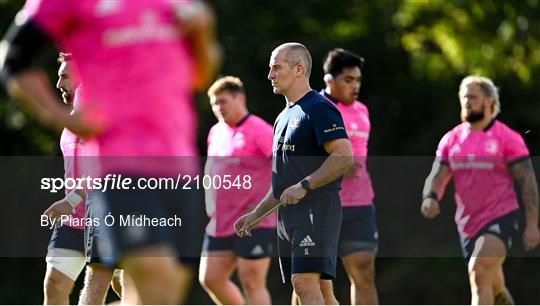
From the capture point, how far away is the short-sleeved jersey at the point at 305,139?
905cm

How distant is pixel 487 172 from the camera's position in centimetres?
1155

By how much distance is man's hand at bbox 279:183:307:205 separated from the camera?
8891 mm

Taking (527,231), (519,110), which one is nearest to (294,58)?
(527,231)

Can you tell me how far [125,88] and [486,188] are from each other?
21.7ft

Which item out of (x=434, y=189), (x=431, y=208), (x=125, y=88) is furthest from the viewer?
(x=434, y=189)

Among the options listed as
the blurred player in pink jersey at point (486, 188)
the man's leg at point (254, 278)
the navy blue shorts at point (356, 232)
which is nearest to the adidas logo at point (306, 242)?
the blurred player in pink jersey at point (486, 188)

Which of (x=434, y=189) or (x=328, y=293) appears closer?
(x=328, y=293)

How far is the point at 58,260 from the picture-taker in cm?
998

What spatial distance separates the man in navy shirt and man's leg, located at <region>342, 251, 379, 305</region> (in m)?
2.58

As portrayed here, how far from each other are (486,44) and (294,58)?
16045mm

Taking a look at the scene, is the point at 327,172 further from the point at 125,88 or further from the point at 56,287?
the point at 125,88

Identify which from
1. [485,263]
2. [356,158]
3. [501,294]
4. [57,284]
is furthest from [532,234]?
[57,284]

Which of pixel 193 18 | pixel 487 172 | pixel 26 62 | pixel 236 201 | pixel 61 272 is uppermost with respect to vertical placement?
pixel 193 18

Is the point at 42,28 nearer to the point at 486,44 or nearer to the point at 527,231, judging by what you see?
the point at 527,231
